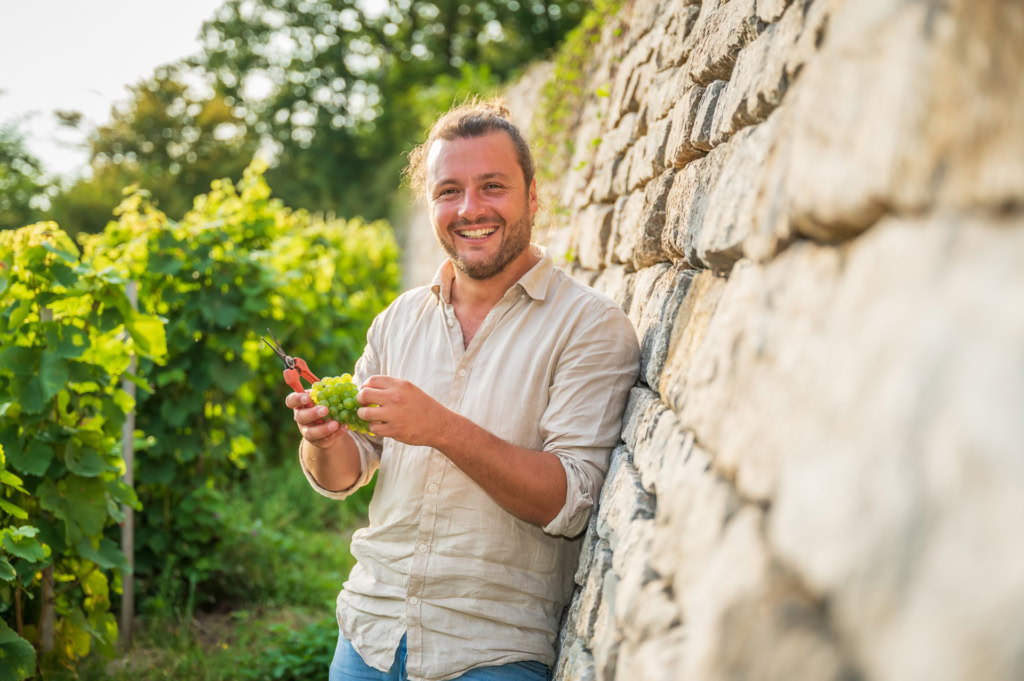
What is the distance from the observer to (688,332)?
5.26 feet

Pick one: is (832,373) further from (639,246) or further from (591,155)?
(591,155)

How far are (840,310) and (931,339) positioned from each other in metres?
0.17

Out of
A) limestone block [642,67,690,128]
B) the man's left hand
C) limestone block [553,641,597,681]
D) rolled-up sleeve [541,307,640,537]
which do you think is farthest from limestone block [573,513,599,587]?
limestone block [642,67,690,128]

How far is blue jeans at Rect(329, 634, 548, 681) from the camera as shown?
1.90m

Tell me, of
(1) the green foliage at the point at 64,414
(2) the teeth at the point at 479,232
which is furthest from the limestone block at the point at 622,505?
(1) the green foliage at the point at 64,414

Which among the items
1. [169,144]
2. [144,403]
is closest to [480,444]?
[144,403]

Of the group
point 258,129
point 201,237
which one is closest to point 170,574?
point 201,237

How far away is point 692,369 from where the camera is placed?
1.43m

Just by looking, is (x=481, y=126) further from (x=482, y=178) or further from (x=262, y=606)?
(x=262, y=606)

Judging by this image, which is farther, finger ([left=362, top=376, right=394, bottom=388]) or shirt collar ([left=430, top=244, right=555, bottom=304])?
shirt collar ([left=430, top=244, right=555, bottom=304])

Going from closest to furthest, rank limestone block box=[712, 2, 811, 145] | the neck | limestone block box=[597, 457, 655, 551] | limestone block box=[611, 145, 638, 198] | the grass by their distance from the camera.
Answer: limestone block box=[712, 2, 811, 145], limestone block box=[597, 457, 655, 551], the neck, limestone block box=[611, 145, 638, 198], the grass

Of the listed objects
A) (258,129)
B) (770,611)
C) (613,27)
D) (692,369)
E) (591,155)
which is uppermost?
(258,129)

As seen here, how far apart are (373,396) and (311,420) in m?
0.29

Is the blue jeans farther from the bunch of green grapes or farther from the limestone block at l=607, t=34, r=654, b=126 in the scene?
the limestone block at l=607, t=34, r=654, b=126
